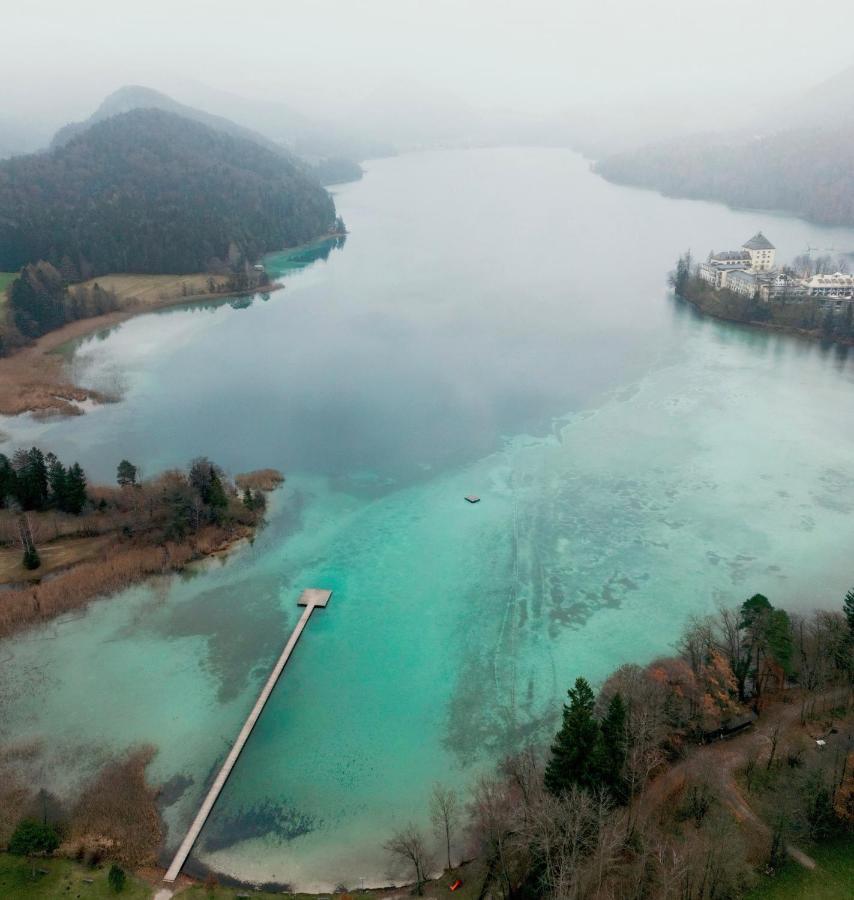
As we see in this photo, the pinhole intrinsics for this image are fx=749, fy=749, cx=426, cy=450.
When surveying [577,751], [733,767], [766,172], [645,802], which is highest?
[766,172]

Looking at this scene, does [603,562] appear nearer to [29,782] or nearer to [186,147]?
[29,782]

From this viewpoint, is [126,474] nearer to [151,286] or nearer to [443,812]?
[443,812]

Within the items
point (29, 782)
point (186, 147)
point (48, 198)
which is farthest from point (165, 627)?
point (186, 147)

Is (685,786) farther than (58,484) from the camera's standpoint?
No

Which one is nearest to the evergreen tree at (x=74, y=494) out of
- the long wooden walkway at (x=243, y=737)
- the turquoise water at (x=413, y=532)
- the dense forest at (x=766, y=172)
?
the turquoise water at (x=413, y=532)

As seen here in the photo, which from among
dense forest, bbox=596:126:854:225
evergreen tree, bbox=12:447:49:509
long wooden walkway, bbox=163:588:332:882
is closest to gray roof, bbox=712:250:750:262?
dense forest, bbox=596:126:854:225

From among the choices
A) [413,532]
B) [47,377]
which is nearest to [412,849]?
[413,532]

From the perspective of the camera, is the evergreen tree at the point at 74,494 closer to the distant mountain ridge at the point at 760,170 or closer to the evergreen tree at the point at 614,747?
the evergreen tree at the point at 614,747
